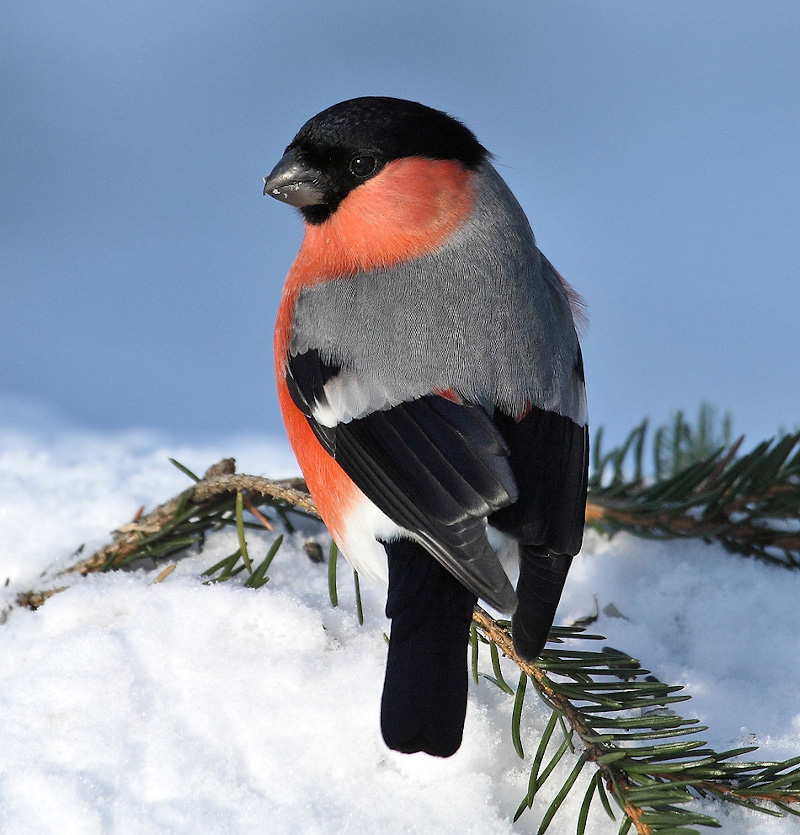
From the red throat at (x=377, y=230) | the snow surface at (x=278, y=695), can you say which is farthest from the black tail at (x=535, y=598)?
the red throat at (x=377, y=230)

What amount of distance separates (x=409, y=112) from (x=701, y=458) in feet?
3.29

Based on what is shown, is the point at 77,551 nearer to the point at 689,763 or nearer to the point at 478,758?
the point at 478,758

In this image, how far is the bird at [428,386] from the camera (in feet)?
3.38

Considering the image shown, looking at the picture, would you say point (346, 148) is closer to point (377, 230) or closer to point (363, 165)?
point (363, 165)

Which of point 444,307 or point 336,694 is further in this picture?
point 444,307

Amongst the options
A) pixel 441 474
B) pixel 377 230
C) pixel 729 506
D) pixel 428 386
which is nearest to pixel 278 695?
pixel 441 474

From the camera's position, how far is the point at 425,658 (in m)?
0.99

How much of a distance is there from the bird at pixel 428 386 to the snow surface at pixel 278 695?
11cm

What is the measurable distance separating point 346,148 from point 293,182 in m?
0.11

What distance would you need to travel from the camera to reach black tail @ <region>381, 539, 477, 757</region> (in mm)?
930

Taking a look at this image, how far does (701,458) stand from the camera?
6.38ft

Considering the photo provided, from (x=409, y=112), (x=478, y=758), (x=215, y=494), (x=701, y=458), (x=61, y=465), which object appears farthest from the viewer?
(x=701, y=458)

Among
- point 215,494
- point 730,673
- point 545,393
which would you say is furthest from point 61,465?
point 730,673

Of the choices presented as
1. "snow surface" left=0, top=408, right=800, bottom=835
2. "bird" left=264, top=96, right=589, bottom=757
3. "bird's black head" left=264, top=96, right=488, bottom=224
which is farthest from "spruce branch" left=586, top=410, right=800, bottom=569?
"bird's black head" left=264, top=96, right=488, bottom=224
